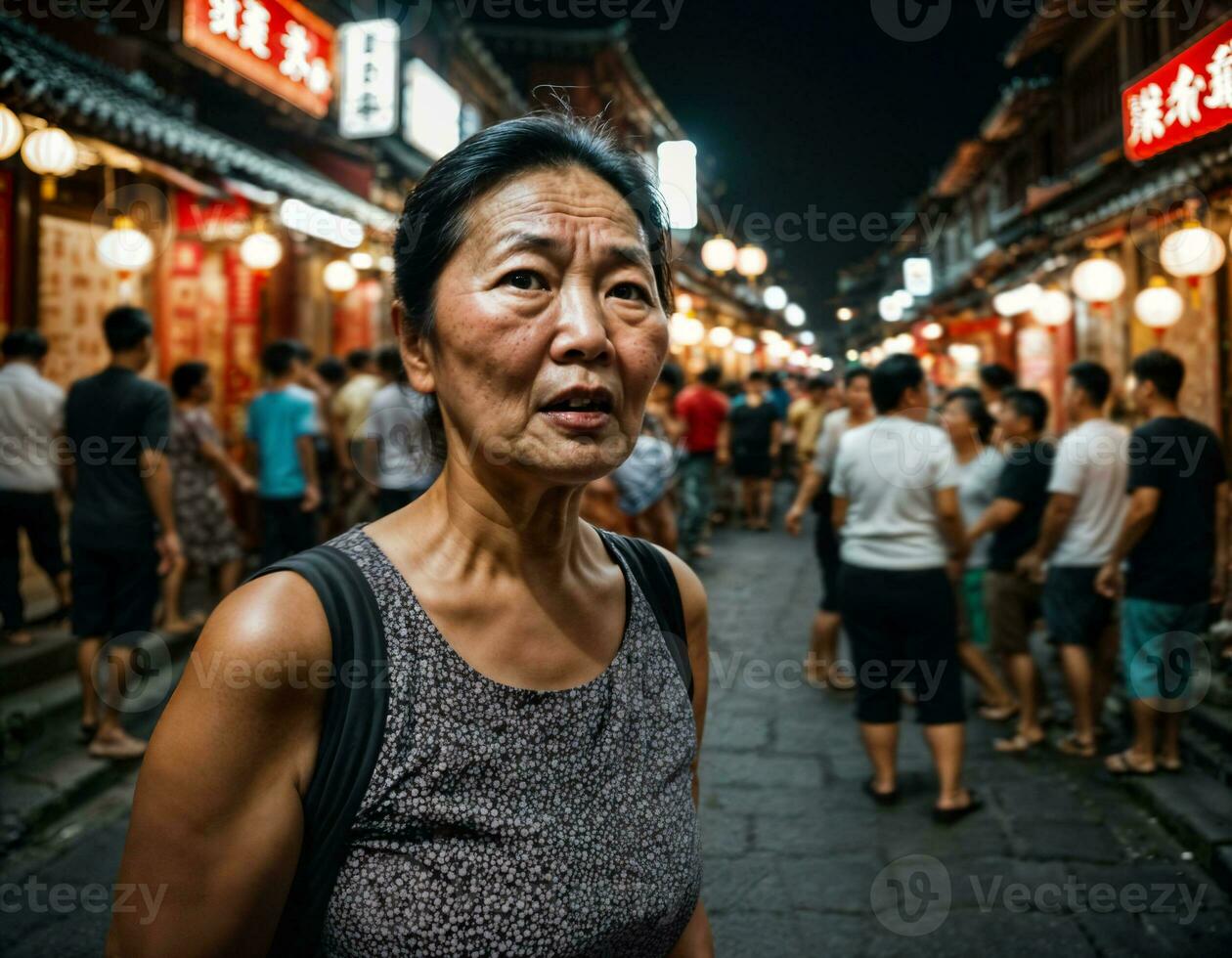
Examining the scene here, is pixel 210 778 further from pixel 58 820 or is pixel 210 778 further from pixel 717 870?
pixel 58 820

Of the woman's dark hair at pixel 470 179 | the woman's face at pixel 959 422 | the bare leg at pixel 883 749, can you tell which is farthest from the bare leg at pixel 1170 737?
the woman's dark hair at pixel 470 179

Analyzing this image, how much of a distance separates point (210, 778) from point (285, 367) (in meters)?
7.01

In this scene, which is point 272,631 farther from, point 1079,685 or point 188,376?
point 188,376

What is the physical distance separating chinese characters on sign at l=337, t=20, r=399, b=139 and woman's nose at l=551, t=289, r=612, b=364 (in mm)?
12313

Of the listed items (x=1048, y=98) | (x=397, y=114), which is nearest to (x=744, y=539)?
(x=397, y=114)

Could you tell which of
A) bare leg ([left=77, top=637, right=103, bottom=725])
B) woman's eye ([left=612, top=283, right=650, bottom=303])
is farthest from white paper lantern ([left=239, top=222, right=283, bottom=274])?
woman's eye ([left=612, top=283, right=650, bottom=303])

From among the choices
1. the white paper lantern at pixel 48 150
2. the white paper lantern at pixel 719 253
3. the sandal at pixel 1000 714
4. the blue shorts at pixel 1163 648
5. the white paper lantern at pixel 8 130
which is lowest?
the sandal at pixel 1000 714

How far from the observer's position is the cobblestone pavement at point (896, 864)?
3695 millimetres

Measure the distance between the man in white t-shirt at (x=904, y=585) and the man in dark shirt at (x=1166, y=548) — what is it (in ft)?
3.46

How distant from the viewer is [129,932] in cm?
118

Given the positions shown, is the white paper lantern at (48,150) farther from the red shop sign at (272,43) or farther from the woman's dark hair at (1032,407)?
the woman's dark hair at (1032,407)

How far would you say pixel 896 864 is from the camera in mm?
4312

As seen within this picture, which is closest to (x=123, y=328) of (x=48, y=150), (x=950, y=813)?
(x=48, y=150)

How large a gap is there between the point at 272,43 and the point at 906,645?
9600 mm
